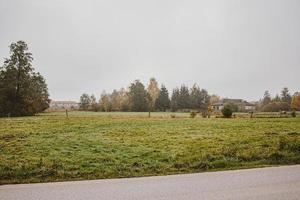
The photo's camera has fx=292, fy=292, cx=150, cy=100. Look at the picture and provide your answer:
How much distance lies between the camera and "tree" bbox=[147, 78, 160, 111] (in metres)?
98.1

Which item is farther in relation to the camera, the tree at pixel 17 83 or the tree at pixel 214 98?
the tree at pixel 214 98

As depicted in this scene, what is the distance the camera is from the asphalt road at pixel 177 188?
713 centimetres

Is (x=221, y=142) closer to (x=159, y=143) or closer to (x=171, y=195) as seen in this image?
(x=159, y=143)

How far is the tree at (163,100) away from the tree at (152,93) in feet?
6.41

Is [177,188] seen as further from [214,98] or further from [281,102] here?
[214,98]

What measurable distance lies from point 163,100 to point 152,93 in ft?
17.1

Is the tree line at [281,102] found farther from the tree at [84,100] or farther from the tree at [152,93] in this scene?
the tree at [84,100]

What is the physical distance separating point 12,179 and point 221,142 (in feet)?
34.4

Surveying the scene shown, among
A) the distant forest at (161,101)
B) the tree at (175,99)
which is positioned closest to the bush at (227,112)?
the distant forest at (161,101)

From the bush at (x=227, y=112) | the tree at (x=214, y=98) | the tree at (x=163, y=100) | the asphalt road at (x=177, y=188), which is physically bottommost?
the asphalt road at (x=177, y=188)

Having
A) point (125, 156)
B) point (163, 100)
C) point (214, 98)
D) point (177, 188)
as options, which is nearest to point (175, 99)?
point (163, 100)

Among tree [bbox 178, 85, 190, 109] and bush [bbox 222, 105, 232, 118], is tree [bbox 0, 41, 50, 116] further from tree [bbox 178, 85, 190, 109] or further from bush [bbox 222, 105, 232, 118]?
tree [bbox 178, 85, 190, 109]

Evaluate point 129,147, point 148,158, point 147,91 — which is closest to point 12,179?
point 148,158

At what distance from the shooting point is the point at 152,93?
98812mm
